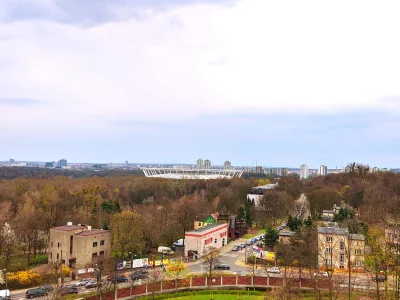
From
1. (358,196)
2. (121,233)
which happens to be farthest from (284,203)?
(121,233)

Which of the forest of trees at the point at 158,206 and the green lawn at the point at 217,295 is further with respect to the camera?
the forest of trees at the point at 158,206

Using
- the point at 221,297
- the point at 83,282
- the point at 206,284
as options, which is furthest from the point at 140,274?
the point at 221,297

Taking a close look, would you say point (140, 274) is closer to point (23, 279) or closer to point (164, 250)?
point (23, 279)

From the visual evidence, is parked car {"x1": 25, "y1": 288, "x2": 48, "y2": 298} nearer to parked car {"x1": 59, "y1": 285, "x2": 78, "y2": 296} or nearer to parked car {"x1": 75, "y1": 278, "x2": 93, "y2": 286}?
parked car {"x1": 59, "y1": 285, "x2": 78, "y2": 296}

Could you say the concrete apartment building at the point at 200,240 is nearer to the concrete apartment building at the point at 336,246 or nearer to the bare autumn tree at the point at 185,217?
the bare autumn tree at the point at 185,217

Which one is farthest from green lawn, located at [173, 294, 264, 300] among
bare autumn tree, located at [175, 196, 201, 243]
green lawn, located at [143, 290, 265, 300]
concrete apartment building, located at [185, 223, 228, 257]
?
bare autumn tree, located at [175, 196, 201, 243]

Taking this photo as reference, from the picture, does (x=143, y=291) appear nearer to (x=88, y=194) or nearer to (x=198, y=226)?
(x=198, y=226)

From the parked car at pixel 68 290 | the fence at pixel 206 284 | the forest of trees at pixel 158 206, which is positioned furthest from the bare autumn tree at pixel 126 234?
the parked car at pixel 68 290

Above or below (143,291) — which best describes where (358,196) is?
above
